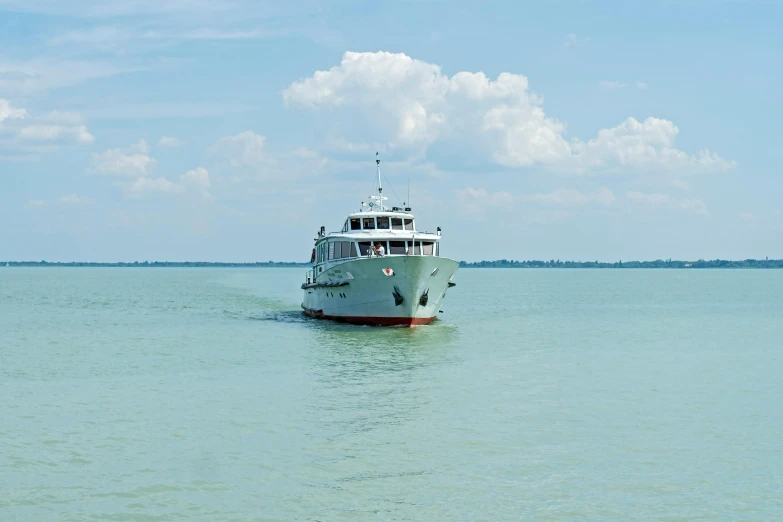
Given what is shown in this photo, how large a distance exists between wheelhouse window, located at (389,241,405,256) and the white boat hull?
325cm

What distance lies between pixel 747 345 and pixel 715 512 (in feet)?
103

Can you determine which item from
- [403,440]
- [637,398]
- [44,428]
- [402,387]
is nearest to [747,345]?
[637,398]

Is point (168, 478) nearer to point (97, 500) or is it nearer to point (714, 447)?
point (97, 500)

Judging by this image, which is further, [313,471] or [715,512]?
[313,471]

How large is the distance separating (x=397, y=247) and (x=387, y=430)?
27314mm

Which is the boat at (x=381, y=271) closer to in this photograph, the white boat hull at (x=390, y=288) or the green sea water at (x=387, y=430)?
the white boat hull at (x=390, y=288)

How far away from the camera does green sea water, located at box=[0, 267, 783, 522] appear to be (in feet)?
48.3

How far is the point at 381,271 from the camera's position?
42188 millimetres

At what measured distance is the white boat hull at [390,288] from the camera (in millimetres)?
42094

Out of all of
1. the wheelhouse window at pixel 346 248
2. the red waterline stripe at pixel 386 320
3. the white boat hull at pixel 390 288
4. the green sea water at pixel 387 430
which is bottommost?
the green sea water at pixel 387 430

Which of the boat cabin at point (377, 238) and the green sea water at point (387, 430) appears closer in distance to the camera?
the green sea water at point (387, 430)

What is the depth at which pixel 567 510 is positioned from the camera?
14.3 metres

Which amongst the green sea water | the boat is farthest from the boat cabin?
the green sea water

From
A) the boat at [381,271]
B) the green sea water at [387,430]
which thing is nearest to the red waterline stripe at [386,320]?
the boat at [381,271]
